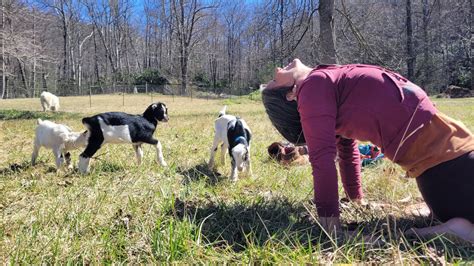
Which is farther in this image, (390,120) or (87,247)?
(390,120)

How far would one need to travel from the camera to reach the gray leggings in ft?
6.81

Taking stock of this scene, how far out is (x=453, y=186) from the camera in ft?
6.92

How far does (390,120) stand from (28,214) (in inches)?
92.2

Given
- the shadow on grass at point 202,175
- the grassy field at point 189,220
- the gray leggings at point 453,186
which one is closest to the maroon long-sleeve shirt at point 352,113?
the gray leggings at point 453,186

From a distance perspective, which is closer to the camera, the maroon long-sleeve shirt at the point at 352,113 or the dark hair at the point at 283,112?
the maroon long-sleeve shirt at the point at 352,113

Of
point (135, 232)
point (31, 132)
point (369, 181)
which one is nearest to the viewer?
point (135, 232)

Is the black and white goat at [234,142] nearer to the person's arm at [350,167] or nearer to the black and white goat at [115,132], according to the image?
the black and white goat at [115,132]

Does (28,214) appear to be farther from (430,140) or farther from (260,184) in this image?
(430,140)

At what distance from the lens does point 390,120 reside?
2203mm

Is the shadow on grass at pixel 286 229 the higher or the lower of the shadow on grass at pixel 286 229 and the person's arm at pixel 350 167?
the lower

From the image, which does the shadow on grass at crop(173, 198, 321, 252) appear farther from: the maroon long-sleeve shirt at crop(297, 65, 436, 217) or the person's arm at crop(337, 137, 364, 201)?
the person's arm at crop(337, 137, 364, 201)

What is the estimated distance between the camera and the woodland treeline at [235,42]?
9172 mm

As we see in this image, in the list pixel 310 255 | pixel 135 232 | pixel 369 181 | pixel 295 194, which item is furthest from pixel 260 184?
pixel 310 255

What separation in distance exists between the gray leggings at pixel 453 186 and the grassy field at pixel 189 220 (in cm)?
18
